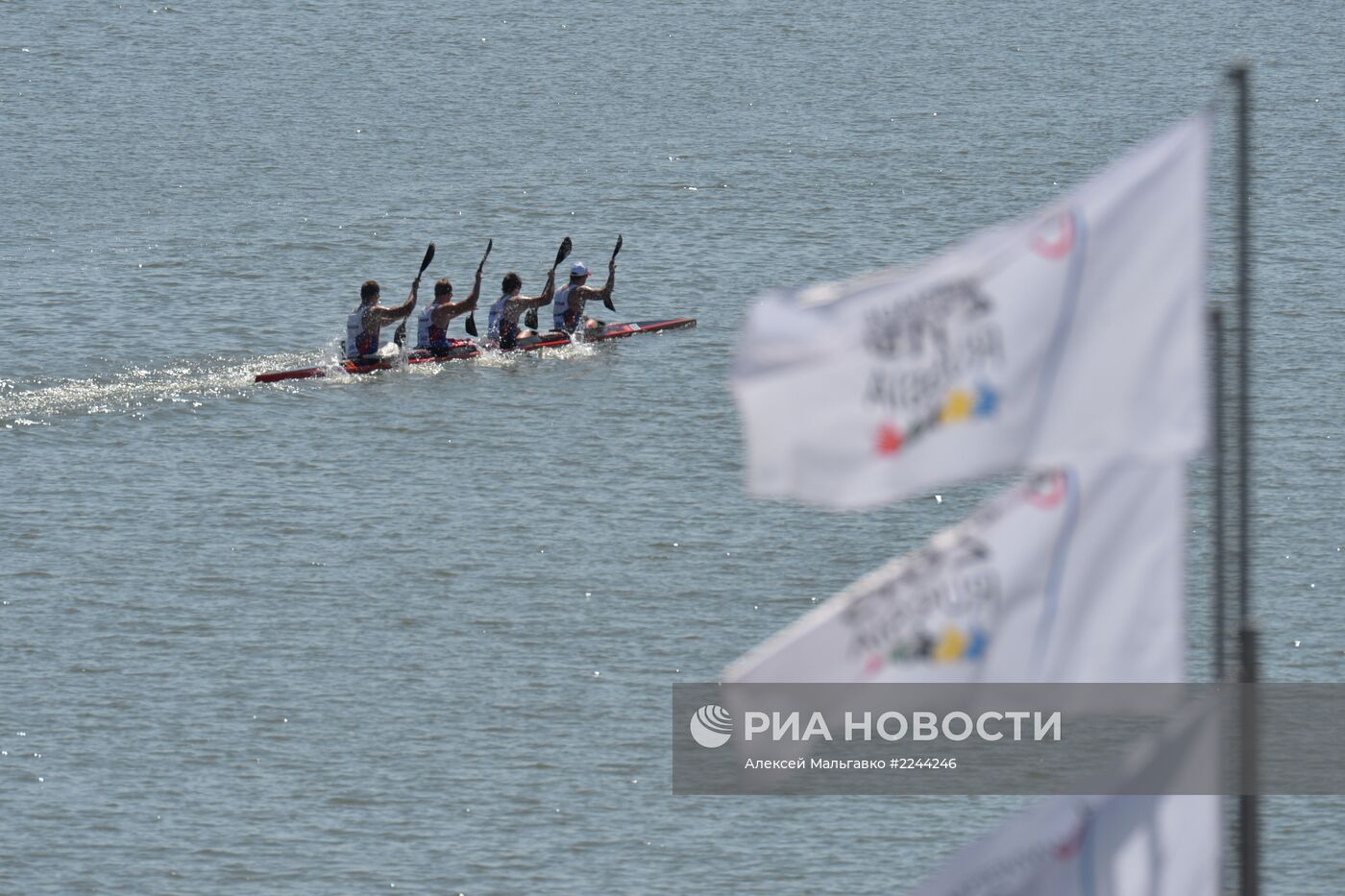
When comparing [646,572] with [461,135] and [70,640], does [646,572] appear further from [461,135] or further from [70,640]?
[461,135]

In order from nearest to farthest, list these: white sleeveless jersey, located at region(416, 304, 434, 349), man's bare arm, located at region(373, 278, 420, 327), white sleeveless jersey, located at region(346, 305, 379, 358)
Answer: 1. man's bare arm, located at region(373, 278, 420, 327)
2. white sleeveless jersey, located at region(346, 305, 379, 358)
3. white sleeveless jersey, located at region(416, 304, 434, 349)

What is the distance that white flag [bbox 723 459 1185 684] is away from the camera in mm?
10352

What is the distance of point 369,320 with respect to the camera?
4369 cm

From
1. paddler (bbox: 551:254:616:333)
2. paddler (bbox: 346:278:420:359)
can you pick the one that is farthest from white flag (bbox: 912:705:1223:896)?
paddler (bbox: 551:254:616:333)

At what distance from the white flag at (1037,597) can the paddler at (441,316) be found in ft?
111

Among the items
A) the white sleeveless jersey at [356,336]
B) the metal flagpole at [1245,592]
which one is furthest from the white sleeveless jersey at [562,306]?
the metal flagpole at [1245,592]

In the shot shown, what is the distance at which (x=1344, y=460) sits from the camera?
39.5 m

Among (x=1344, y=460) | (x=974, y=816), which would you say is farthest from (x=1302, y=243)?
(x=974, y=816)

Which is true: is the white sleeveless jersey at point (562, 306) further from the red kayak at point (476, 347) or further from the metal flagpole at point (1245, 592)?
the metal flagpole at point (1245, 592)

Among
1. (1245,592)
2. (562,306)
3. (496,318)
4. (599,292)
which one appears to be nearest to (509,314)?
(496,318)

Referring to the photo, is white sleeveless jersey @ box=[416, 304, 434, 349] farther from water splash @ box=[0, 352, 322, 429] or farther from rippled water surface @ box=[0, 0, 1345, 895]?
water splash @ box=[0, 352, 322, 429]

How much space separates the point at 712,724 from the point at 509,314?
1791 centimetres

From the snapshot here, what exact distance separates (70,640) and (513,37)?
57987 mm

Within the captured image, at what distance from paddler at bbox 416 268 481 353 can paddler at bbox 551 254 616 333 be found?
6.16 feet
